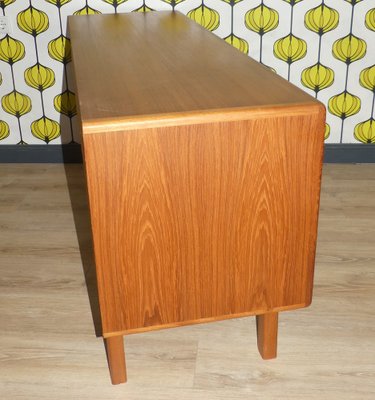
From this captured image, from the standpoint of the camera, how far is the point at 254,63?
1436 mm

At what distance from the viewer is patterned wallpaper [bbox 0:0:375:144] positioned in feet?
8.09

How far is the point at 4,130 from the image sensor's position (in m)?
2.71

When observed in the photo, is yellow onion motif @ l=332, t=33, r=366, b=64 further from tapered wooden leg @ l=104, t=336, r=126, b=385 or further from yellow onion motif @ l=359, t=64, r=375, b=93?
tapered wooden leg @ l=104, t=336, r=126, b=385

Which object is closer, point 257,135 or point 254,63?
point 257,135

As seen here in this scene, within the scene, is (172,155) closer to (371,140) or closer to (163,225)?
(163,225)

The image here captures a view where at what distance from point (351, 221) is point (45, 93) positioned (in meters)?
1.50

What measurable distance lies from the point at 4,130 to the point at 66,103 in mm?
341

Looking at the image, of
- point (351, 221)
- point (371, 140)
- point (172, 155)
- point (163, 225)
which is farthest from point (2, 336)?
point (371, 140)

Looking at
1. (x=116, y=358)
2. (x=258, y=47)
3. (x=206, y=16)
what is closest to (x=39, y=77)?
(x=206, y=16)

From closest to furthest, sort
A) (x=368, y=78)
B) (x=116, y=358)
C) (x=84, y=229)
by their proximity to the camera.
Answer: (x=116, y=358)
(x=84, y=229)
(x=368, y=78)

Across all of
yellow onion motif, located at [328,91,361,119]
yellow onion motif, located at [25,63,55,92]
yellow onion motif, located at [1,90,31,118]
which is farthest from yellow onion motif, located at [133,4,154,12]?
yellow onion motif, located at [328,91,361,119]

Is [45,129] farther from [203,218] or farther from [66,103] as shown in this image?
[203,218]

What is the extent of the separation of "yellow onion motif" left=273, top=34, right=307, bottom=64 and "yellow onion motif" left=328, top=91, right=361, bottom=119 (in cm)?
26

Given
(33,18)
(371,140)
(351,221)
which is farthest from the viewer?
(371,140)
